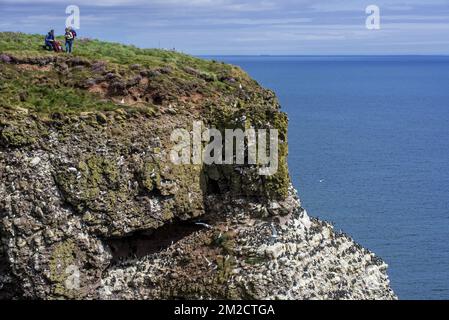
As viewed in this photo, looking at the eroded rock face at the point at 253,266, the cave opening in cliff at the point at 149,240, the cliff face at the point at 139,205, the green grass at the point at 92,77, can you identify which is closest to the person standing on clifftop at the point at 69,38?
the green grass at the point at 92,77

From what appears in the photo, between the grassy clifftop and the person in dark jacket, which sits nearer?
the grassy clifftop

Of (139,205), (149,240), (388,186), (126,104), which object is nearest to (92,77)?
(126,104)

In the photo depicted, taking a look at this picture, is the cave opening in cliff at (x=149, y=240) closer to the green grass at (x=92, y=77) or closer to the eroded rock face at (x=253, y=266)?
the eroded rock face at (x=253, y=266)

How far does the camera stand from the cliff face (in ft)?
141

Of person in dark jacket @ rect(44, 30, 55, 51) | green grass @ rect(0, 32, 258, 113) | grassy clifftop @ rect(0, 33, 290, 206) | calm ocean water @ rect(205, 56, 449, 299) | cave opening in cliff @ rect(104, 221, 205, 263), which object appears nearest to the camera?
grassy clifftop @ rect(0, 33, 290, 206)

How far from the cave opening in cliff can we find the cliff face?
7 cm

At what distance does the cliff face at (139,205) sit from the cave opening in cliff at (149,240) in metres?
0.07

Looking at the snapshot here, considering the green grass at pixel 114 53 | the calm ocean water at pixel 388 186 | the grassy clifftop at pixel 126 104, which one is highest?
the green grass at pixel 114 53

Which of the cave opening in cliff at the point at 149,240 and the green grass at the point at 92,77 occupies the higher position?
the green grass at the point at 92,77

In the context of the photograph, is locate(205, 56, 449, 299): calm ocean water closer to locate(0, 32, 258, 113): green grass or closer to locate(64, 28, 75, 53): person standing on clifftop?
locate(0, 32, 258, 113): green grass

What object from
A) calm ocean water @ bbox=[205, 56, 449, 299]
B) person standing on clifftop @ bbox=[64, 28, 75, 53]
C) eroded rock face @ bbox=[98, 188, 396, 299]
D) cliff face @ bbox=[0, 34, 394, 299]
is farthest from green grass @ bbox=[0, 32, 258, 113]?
calm ocean water @ bbox=[205, 56, 449, 299]

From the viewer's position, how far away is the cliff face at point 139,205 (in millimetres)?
43062
